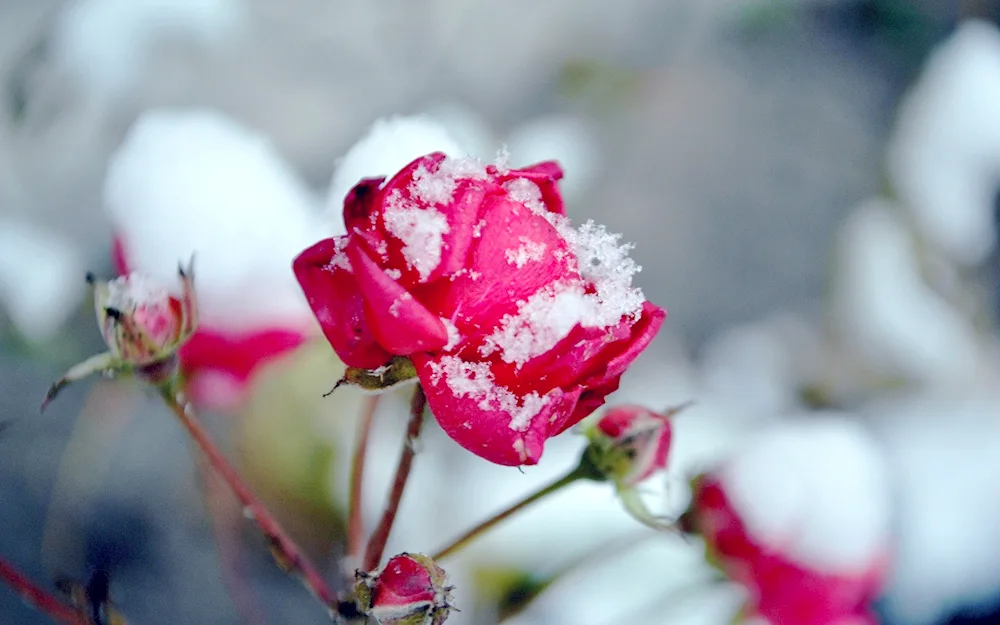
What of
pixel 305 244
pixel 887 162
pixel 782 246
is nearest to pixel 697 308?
pixel 782 246

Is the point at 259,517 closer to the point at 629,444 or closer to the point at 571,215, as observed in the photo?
the point at 629,444

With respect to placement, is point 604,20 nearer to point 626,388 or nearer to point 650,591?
point 626,388

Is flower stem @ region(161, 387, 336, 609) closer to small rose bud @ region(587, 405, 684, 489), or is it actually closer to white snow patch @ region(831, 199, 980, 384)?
small rose bud @ region(587, 405, 684, 489)

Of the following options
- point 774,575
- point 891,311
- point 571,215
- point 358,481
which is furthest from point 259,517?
point 891,311

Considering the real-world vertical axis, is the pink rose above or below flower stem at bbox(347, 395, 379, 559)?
below

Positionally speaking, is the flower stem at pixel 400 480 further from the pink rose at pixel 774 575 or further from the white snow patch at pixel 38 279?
the white snow patch at pixel 38 279

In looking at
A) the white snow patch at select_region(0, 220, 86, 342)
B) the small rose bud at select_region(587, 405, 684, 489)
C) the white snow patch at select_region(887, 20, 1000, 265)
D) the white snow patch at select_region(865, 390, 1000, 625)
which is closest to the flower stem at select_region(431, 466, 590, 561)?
the small rose bud at select_region(587, 405, 684, 489)
